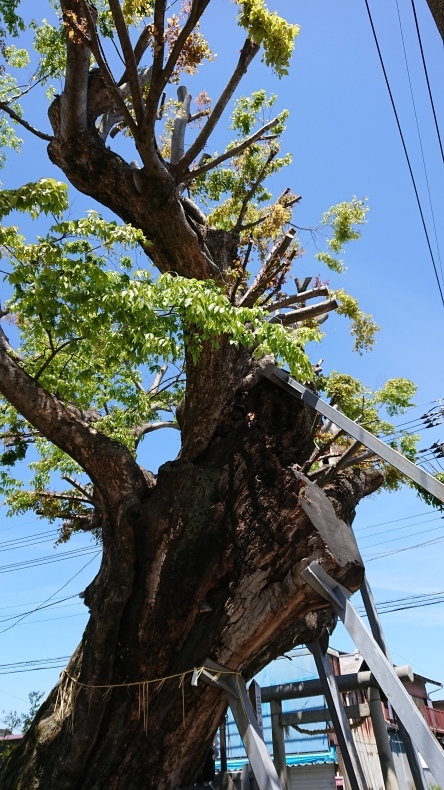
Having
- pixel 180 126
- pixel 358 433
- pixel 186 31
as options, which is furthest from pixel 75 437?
pixel 180 126

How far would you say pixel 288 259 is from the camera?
26.6 ft

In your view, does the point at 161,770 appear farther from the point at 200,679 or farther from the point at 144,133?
the point at 144,133

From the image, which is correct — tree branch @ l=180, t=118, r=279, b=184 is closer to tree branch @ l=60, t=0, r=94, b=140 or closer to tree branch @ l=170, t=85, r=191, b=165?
tree branch @ l=170, t=85, r=191, b=165

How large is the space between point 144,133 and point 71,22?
3.95ft

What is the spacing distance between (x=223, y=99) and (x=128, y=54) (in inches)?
54.1

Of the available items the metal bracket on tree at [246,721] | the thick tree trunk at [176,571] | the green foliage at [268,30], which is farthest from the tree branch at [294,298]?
the metal bracket on tree at [246,721]

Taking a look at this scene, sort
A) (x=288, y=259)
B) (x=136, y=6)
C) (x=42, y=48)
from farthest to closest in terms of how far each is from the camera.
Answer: (x=42, y=48) → (x=288, y=259) → (x=136, y=6)

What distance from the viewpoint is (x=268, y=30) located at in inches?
242

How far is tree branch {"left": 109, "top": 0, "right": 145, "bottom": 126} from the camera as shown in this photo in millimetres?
5414

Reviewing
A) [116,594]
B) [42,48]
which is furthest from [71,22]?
[116,594]

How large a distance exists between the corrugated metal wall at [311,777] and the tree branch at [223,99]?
13.5 metres

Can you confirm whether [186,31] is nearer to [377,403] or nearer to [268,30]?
[268,30]

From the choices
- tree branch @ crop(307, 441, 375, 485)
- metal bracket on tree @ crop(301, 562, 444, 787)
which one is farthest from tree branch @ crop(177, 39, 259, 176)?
metal bracket on tree @ crop(301, 562, 444, 787)

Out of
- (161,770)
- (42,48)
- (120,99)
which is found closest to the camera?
(161,770)
